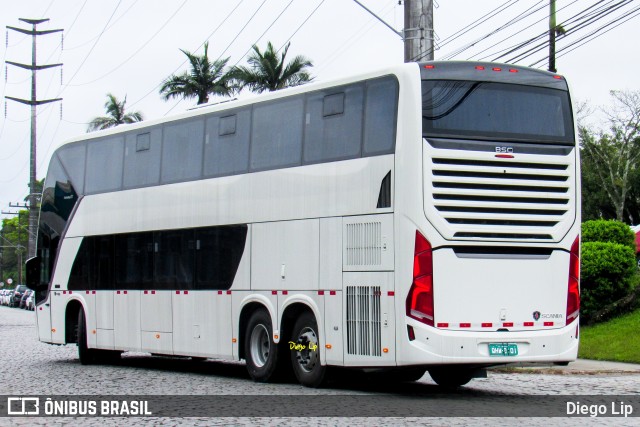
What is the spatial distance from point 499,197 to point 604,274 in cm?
1263

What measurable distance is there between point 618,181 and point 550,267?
2371 inches

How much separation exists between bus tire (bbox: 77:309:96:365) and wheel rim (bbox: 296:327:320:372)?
7521 mm

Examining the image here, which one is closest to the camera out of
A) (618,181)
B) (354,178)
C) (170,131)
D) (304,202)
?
(354,178)

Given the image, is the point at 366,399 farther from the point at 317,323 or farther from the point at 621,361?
the point at 621,361

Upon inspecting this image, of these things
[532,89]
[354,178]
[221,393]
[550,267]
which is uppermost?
[532,89]

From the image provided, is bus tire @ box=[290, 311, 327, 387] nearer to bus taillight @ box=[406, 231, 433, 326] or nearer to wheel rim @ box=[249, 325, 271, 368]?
wheel rim @ box=[249, 325, 271, 368]

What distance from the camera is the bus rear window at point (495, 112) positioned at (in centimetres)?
1455

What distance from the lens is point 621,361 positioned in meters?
21.3

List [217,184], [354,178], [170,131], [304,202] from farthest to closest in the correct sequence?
[170,131]
[217,184]
[304,202]
[354,178]

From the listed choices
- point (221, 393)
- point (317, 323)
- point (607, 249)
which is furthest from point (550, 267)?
point (607, 249)

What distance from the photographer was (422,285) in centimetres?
1422

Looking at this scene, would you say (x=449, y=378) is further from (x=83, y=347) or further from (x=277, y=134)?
(x=83, y=347)

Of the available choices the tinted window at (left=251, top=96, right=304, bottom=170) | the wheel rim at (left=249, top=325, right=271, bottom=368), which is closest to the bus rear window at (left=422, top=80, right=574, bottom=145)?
the tinted window at (left=251, top=96, right=304, bottom=170)

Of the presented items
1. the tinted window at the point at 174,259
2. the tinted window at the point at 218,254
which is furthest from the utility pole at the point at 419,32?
the tinted window at the point at 174,259
